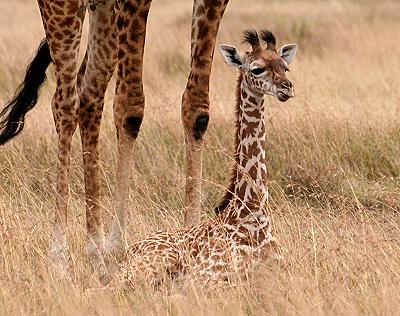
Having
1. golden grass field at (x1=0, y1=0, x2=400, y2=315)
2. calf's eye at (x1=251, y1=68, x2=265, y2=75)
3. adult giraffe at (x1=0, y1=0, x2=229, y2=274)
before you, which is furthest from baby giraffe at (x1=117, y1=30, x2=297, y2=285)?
adult giraffe at (x1=0, y1=0, x2=229, y2=274)

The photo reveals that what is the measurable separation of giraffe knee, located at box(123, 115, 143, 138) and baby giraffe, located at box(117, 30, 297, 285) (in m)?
0.94

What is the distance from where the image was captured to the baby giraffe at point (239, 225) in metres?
6.73

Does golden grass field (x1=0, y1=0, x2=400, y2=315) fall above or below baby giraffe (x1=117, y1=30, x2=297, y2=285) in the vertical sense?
below

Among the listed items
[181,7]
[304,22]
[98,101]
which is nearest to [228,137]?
[98,101]

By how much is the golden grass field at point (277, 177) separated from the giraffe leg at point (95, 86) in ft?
1.04

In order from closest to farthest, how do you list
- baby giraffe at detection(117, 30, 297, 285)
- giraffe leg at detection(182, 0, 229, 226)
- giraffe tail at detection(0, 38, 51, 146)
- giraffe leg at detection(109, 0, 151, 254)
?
baby giraffe at detection(117, 30, 297, 285) → giraffe leg at detection(109, 0, 151, 254) → giraffe leg at detection(182, 0, 229, 226) → giraffe tail at detection(0, 38, 51, 146)

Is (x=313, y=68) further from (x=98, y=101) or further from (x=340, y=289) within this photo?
(x=340, y=289)

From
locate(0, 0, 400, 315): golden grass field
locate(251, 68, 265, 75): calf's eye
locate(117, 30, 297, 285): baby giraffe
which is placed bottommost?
locate(0, 0, 400, 315): golden grass field

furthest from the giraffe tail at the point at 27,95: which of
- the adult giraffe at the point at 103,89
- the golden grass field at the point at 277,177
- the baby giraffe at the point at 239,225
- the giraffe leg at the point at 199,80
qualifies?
the baby giraffe at the point at 239,225

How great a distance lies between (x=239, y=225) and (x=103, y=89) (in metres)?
1.66

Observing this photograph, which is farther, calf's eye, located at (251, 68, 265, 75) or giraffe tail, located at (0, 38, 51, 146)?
giraffe tail, located at (0, 38, 51, 146)

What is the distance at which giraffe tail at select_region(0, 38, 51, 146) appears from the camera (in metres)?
8.55

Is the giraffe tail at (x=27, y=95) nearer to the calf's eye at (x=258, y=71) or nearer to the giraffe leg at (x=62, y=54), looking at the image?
the giraffe leg at (x=62, y=54)

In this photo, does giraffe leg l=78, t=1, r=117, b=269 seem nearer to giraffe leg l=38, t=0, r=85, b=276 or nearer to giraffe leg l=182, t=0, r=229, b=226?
giraffe leg l=38, t=0, r=85, b=276
